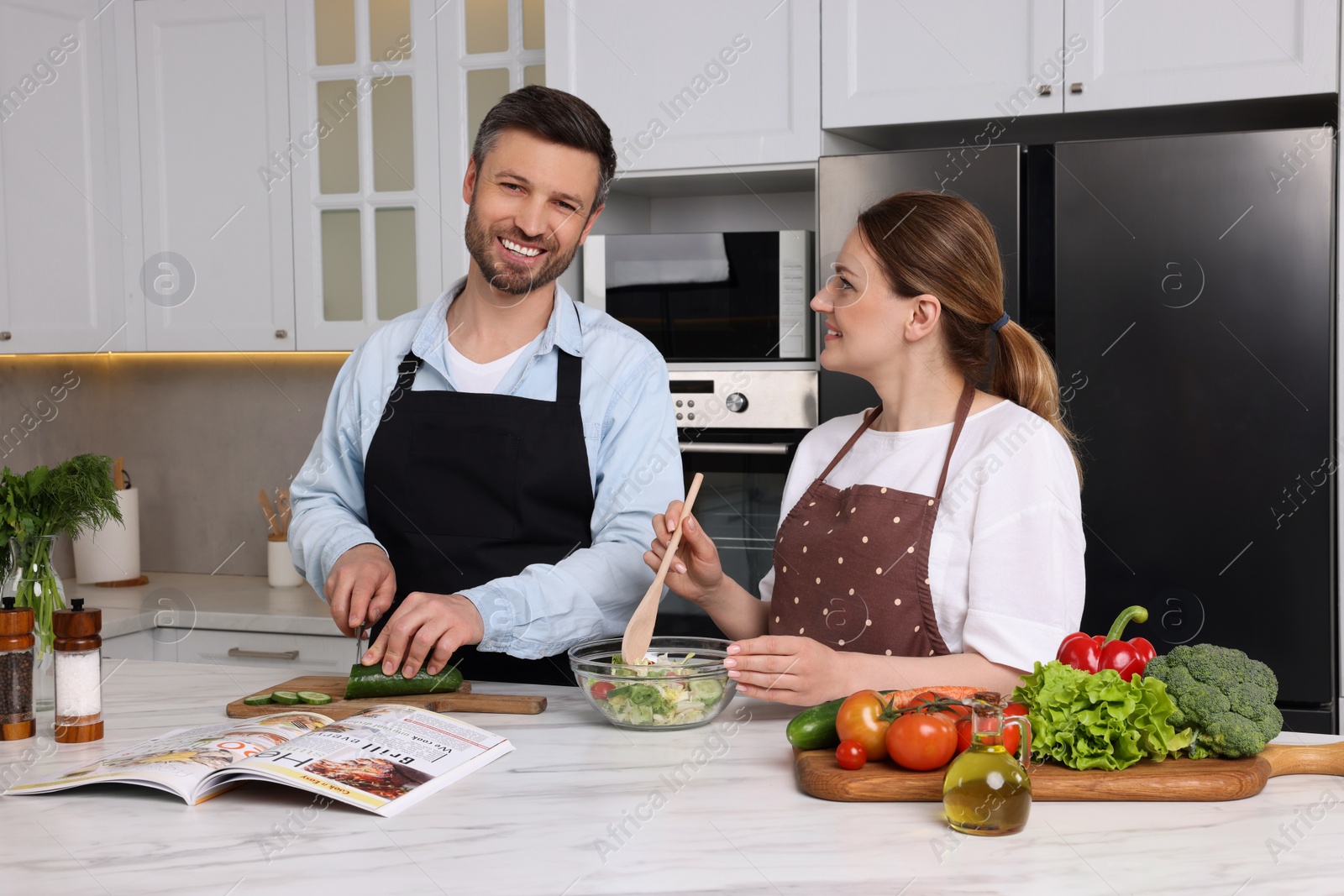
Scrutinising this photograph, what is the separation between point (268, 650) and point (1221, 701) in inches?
96.4

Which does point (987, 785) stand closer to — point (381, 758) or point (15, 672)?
point (381, 758)

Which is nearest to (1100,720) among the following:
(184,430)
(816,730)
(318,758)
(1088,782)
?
(1088,782)

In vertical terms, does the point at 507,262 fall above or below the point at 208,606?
above

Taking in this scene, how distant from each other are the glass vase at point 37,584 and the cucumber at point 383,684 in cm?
34

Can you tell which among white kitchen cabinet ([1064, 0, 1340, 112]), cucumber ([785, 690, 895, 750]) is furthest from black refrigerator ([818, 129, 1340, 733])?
cucumber ([785, 690, 895, 750])

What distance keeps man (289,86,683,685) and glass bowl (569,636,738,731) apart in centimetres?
29

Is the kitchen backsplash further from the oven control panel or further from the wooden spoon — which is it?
the wooden spoon

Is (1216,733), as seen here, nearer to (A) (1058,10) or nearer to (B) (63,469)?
(B) (63,469)

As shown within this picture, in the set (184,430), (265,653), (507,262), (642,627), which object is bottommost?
(265,653)

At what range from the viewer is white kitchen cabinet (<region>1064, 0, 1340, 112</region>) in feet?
7.33

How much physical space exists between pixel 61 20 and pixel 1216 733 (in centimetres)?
328

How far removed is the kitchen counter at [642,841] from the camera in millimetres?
946

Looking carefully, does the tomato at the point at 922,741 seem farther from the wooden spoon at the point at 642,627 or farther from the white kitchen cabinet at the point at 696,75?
the white kitchen cabinet at the point at 696,75

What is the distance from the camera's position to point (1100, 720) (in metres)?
1.12
